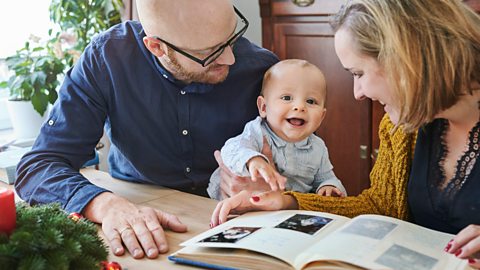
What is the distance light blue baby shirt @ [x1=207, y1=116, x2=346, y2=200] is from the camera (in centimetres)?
159

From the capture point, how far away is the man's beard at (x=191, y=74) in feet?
5.22

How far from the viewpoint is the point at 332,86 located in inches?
103

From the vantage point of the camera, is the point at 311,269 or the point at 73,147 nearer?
the point at 311,269

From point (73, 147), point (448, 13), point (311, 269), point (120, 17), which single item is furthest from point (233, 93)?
point (120, 17)

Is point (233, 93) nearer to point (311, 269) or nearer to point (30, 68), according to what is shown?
point (311, 269)

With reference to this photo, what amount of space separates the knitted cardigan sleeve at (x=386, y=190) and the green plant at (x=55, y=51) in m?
1.77

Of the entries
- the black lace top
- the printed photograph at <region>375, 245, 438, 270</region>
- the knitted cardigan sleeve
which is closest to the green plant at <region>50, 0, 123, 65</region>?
the knitted cardigan sleeve

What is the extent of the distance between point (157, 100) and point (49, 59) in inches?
53.1

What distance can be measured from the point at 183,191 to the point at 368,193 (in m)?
0.53

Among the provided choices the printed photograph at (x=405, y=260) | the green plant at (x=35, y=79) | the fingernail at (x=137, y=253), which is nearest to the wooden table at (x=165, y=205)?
the fingernail at (x=137, y=253)

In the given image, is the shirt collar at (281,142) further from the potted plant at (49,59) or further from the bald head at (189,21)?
the potted plant at (49,59)

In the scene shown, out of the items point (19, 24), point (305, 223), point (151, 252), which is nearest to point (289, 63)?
point (305, 223)

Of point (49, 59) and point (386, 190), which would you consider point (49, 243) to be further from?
point (49, 59)

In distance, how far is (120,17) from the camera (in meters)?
2.95
